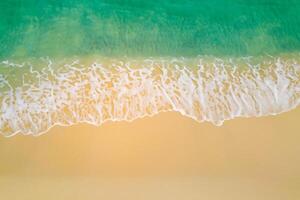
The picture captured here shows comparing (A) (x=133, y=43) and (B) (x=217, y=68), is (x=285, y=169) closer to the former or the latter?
(B) (x=217, y=68)

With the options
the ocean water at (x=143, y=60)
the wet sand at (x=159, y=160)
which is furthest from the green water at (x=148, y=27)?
the wet sand at (x=159, y=160)

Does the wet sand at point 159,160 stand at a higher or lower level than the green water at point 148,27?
lower

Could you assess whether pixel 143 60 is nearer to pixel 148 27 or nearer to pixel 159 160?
pixel 148 27

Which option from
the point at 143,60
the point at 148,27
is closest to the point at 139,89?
the point at 143,60

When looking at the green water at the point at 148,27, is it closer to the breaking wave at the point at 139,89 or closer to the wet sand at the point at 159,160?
the breaking wave at the point at 139,89

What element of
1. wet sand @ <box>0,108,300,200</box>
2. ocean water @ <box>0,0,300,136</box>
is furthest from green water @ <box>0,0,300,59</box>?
wet sand @ <box>0,108,300,200</box>
